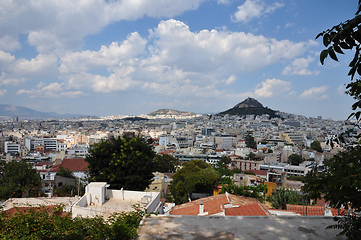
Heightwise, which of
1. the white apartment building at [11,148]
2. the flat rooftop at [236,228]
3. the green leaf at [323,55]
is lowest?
the white apartment building at [11,148]

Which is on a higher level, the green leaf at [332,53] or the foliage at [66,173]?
the green leaf at [332,53]

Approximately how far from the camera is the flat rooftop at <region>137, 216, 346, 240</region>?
3129mm

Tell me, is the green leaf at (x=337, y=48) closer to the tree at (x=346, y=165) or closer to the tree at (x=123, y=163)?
the tree at (x=346, y=165)

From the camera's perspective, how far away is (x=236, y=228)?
3371 millimetres

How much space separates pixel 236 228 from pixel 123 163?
672cm

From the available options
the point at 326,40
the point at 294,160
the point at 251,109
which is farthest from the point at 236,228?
the point at 251,109

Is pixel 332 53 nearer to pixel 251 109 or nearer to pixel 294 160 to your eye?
pixel 294 160

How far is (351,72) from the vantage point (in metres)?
1.70

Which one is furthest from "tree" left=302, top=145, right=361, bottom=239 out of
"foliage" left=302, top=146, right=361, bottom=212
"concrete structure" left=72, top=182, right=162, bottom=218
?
"concrete structure" left=72, top=182, right=162, bottom=218

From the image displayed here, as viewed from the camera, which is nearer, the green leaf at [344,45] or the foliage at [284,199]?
the green leaf at [344,45]

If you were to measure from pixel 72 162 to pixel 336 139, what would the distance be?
27384 mm

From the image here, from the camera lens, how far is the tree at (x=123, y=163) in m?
9.45

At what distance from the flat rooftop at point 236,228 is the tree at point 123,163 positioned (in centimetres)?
595

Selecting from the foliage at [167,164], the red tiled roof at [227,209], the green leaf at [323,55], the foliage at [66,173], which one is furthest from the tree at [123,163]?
the foliage at [167,164]
